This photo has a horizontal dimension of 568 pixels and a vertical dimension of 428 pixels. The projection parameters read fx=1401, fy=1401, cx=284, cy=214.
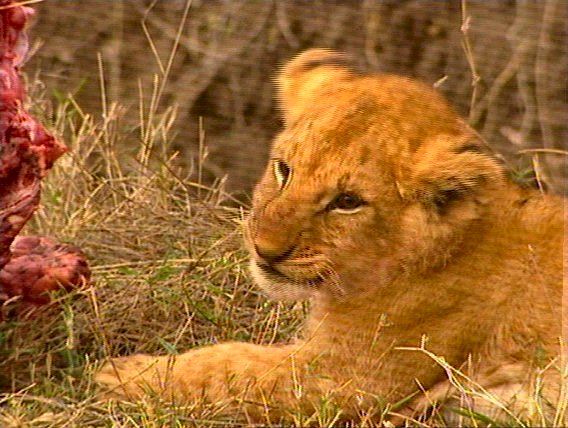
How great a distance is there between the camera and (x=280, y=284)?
2.13 meters

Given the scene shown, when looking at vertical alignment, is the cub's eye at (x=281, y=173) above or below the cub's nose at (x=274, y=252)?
above

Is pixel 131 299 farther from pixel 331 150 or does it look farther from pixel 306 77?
pixel 331 150

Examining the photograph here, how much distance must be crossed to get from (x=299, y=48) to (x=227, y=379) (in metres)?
2.61

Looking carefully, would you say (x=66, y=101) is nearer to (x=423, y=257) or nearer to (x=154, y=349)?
(x=154, y=349)

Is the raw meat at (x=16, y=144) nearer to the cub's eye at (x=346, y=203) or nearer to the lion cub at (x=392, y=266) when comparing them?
the lion cub at (x=392, y=266)

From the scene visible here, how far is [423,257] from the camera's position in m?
2.12

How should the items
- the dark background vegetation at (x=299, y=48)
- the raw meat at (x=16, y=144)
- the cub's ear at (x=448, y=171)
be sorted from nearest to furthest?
the cub's ear at (x=448, y=171), the raw meat at (x=16, y=144), the dark background vegetation at (x=299, y=48)

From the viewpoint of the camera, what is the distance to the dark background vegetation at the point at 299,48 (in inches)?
181

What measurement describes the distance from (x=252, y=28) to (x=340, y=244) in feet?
8.83

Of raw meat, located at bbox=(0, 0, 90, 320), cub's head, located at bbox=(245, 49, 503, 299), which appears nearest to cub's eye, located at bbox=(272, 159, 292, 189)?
cub's head, located at bbox=(245, 49, 503, 299)

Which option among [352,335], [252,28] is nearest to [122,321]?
[352,335]

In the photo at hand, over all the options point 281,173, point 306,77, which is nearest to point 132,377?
point 281,173

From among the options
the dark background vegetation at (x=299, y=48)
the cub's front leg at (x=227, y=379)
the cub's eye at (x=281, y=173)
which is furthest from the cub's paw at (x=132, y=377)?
the dark background vegetation at (x=299, y=48)

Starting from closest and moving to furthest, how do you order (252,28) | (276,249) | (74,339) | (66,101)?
1. (276,249)
2. (74,339)
3. (66,101)
4. (252,28)
